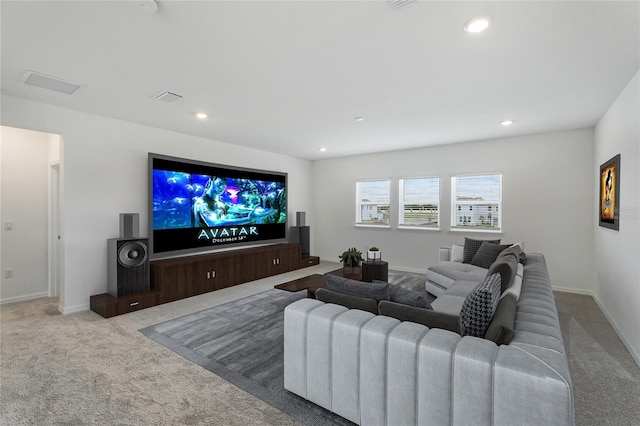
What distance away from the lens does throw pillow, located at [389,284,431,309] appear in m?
1.97

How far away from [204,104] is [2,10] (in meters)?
1.87

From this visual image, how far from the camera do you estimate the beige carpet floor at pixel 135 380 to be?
2.02 m

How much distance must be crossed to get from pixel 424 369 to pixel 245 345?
6.60 ft

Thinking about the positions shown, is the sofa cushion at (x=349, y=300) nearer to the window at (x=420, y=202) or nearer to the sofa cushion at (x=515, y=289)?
the sofa cushion at (x=515, y=289)

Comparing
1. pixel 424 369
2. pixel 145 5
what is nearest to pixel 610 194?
pixel 424 369

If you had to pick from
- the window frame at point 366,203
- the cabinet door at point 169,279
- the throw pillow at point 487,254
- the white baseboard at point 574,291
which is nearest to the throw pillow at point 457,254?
the throw pillow at point 487,254

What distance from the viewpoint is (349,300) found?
6.90 feet

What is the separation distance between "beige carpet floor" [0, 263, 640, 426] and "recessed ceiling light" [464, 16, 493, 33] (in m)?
2.67

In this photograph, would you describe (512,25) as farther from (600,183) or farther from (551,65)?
(600,183)

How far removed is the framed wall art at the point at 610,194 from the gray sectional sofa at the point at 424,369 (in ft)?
6.93

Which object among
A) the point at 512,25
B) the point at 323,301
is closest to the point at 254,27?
the point at 512,25

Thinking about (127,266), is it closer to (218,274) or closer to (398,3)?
(218,274)

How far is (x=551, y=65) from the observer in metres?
2.70

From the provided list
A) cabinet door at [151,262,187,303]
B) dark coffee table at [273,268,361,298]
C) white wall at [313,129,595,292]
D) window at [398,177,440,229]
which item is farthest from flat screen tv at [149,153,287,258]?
window at [398,177,440,229]
